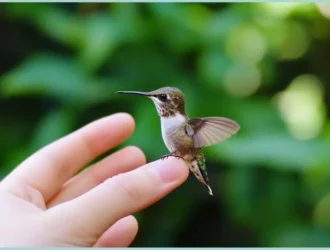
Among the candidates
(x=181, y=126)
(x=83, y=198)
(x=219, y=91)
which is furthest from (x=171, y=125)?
(x=219, y=91)

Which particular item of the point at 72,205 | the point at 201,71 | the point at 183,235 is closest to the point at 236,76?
the point at 201,71

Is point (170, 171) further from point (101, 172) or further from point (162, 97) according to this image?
point (101, 172)

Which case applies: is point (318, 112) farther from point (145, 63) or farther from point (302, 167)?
point (145, 63)

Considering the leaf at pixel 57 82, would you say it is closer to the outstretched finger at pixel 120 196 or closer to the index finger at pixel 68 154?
the index finger at pixel 68 154

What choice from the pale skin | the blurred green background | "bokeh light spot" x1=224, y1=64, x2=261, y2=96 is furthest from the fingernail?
"bokeh light spot" x1=224, y1=64, x2=261, y2=96

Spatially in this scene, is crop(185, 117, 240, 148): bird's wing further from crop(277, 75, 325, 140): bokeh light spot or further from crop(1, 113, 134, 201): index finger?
crop(277, 75, 325, 140): bokeh light spot

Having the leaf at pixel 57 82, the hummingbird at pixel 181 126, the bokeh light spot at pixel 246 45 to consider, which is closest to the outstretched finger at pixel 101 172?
the hummingbird at pixel 181 126
